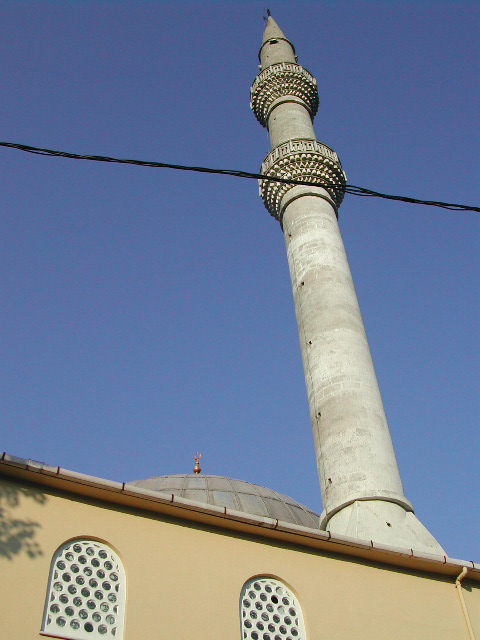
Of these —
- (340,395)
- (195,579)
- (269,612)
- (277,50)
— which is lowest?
(269,612)

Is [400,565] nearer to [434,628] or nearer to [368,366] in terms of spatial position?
[434,628]

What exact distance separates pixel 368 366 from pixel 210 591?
5.18 metres

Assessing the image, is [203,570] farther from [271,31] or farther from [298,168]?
[271,31]

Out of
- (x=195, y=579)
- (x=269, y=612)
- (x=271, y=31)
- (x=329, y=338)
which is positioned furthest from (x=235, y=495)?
(x=271, y=31)

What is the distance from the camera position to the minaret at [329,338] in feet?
27.9

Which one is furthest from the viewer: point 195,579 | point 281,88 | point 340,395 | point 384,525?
point 281,88

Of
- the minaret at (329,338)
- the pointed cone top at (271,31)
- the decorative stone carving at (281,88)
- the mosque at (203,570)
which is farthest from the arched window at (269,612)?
the pointed cone top at (271,31)

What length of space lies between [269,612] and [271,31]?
49.4ft

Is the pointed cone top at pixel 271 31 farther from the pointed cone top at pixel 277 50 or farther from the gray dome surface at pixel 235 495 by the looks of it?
the gray dome surface at pixel 235 495

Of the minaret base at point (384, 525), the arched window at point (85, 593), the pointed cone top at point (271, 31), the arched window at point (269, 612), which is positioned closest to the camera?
the arched window at point (85, 593)

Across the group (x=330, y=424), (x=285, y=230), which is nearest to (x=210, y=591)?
(x=330, y=424)

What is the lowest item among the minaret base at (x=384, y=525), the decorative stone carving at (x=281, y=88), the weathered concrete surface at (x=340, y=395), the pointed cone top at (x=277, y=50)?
the minaret base at (x=384, y=525)

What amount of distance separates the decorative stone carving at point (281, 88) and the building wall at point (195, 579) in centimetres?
1099

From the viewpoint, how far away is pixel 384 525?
820 cm
